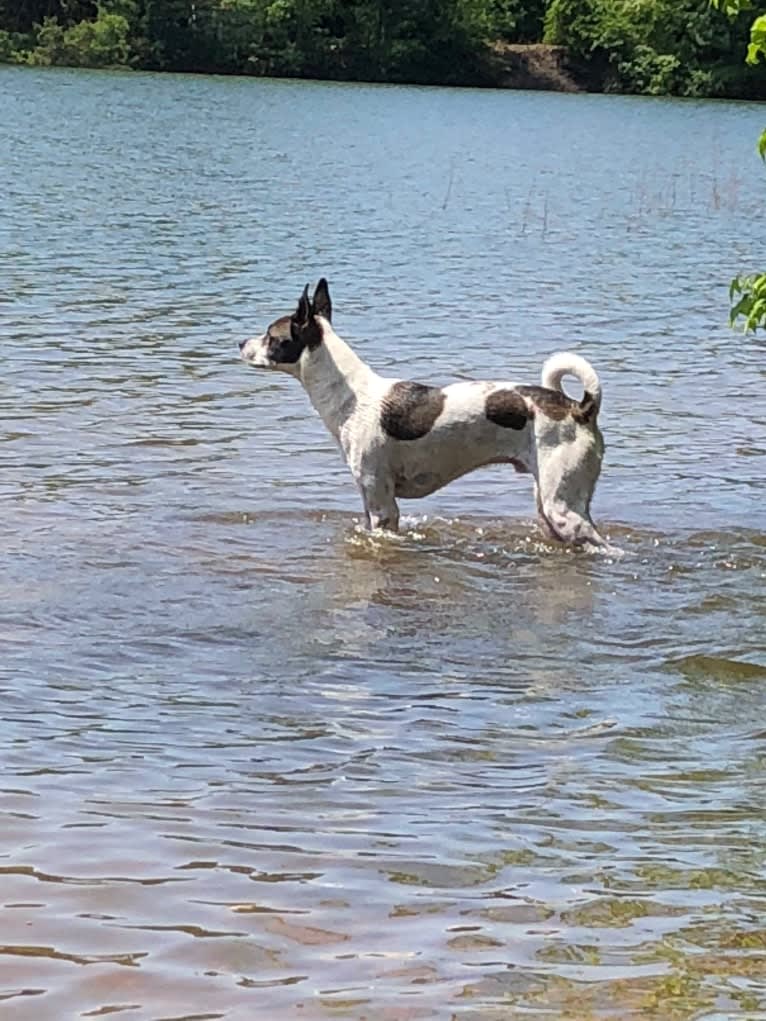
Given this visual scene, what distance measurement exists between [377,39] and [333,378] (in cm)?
7783

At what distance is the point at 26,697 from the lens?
237 inches

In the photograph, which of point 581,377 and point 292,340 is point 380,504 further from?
point 581,377

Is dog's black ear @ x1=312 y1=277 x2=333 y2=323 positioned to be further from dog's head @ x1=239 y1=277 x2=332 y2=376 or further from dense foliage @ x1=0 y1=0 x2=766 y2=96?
dense foliage @ x1=0 y1=0 x2=766 y2=96

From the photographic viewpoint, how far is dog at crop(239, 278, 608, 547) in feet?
28.7

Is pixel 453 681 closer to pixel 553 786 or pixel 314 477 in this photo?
pixel 553 786

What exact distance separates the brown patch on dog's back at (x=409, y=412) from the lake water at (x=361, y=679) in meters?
0.58

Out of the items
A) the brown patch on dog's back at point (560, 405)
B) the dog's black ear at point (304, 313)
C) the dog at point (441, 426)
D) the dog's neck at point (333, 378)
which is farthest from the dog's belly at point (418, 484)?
the dog's black ear at point (304, 313)

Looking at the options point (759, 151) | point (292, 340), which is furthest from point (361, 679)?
point (292, 340)

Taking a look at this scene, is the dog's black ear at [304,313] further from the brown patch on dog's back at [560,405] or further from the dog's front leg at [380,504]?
the brown patch on dog's back at [560,405]

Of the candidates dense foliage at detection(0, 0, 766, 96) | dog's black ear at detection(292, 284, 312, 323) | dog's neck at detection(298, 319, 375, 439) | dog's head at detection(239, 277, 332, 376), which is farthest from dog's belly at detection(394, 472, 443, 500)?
dense foliage at detection(0, 0, 766, 96)

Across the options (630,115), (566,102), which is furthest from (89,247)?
(566,102)

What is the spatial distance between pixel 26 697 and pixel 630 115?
58.2m

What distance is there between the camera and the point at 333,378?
9.11 metres

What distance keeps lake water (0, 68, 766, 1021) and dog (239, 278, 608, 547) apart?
271mm
